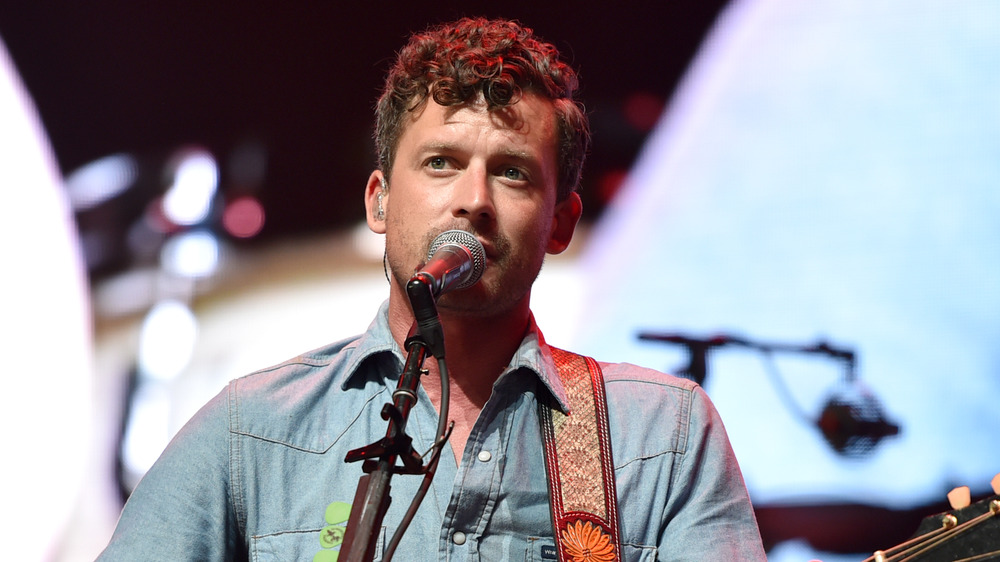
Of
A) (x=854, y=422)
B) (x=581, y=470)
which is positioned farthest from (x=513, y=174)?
(x=854, y=422)

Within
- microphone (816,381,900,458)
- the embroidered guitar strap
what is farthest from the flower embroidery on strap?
microphone (816,381,900,458)

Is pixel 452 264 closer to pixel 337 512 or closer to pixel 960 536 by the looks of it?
pixel 337 512

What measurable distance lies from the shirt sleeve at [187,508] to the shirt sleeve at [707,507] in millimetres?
963

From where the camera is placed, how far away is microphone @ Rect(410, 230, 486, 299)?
1.54 meters

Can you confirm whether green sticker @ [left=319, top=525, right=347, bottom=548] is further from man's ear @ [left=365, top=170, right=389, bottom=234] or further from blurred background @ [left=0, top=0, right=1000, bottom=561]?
blurred background @ [left=0, top=0, right=1000, bottom=561]

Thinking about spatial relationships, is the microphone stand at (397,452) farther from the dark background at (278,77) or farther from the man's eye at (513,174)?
the dark background at (278,77)

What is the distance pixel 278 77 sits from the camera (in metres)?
3.67

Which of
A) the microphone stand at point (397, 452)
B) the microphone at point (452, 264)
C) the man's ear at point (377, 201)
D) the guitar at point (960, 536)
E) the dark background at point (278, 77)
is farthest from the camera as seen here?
the dark background at point (278, 77)

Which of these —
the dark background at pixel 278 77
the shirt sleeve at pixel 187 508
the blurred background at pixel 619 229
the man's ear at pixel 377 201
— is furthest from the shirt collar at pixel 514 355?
the dark background at pixel 278 77

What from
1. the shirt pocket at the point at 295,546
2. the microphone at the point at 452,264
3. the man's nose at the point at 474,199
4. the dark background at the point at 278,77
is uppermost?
the dark background at the point at 278,77

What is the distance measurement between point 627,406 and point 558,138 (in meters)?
0.68

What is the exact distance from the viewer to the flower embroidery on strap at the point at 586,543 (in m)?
2.03

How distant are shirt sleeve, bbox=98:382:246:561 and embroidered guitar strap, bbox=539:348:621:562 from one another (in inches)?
27.9

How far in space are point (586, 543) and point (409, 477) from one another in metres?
0.41
